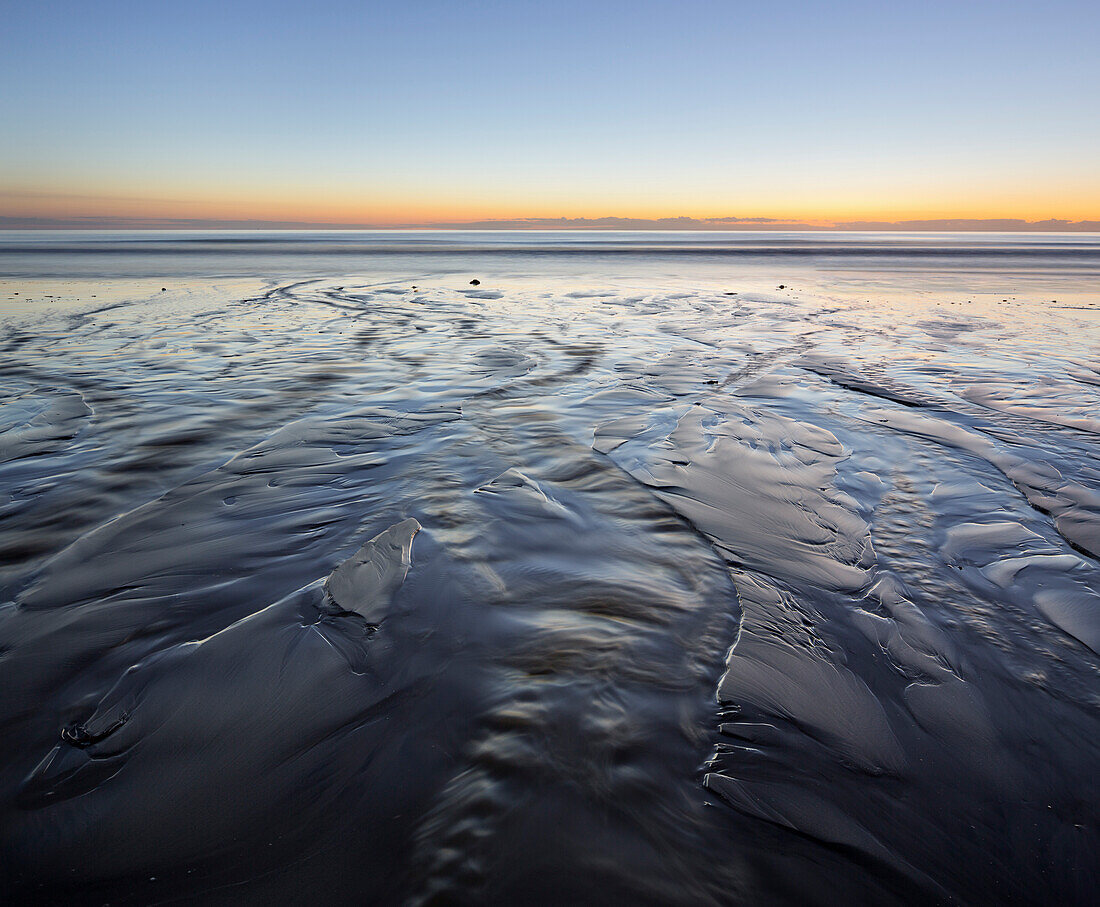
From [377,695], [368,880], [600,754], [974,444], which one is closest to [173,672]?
[377,695]

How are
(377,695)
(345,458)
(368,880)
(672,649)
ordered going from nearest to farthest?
(368,880) → (377,695) → (672,649) → (345,458)

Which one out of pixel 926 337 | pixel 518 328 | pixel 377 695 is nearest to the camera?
pixel 377 695

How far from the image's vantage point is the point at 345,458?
4.96 meters

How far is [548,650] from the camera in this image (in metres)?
2.65

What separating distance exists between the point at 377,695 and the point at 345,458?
9.49 feet

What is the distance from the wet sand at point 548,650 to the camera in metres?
1.81

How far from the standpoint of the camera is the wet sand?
5.93ft

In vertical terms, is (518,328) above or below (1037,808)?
below

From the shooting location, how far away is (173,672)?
251 centimetres

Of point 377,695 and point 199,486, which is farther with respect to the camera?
point 199,486

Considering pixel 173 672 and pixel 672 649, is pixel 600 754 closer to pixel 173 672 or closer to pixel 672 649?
pixel 672 649

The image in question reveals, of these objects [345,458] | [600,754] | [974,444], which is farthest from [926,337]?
[600,754]

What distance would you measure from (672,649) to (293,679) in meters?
1.61

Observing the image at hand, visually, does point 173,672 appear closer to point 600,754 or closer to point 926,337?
point 600,754
